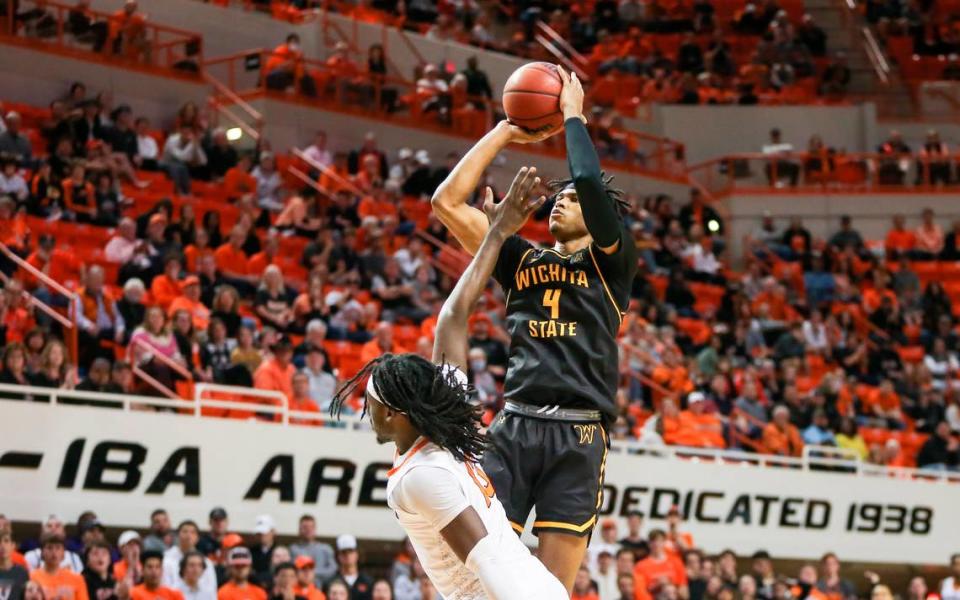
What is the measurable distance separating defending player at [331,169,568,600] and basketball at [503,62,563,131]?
48.1 inches

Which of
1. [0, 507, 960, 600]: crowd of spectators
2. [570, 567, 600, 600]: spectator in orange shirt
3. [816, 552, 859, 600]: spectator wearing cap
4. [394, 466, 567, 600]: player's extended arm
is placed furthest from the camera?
[816, 552, 859, 600]: spectator wearing cap

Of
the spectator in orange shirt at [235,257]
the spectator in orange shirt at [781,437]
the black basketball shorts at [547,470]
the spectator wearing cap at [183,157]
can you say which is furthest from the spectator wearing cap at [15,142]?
the black basketball shorts at [547,470]

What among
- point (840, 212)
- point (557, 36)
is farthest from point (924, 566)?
point (557, 36)

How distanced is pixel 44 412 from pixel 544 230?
34.3 feet

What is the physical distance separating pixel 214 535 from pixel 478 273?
7545 millimetres

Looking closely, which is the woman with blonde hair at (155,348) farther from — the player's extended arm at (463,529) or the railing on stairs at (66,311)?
the player's extended arm at (463,529)

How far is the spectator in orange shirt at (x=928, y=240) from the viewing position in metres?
24.1

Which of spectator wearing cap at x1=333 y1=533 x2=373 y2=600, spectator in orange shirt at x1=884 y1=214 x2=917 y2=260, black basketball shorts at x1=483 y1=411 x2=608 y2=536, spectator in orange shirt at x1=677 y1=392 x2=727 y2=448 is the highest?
black basketball shorts at x1=483 y1=411 x2=608 y2=536

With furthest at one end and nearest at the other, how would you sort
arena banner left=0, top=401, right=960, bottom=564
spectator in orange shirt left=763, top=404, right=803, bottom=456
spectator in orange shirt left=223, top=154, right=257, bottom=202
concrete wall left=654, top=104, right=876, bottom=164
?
concrete wall left=654, top=104, right=876, bottom=164 < spectator in orange shirt left=223, top=154, right=257, bottom=202 < spectator in orange shirt left=763, top=404, right=803, bottom=456 < arena banner left=0, top=401, right=960, bottom=564

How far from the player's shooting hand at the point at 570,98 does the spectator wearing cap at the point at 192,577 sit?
6845 mm

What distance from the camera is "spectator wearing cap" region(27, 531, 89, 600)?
36.1ft

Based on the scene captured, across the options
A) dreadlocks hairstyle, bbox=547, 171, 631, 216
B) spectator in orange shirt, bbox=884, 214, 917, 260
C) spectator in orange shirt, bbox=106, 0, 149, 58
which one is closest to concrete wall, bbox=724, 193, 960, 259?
spectator in orange shirt, bbox=884, 214, 917, 260

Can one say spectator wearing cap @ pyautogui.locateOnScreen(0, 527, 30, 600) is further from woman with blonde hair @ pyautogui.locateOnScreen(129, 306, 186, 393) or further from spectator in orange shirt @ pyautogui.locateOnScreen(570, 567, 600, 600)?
spectator in orange shirt @ pyautogui.locateOnScreen(570, 567, 600, 600)

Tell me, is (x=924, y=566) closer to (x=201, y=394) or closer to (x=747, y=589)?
(x=747, y=589)
